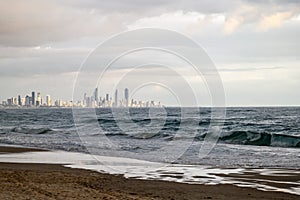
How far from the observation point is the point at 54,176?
1391 cm

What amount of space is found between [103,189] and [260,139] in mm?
23945

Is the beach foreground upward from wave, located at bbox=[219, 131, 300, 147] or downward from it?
upward

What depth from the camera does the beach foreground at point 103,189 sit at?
10375 millimetres

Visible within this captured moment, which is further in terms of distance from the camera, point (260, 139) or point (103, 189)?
point (260, 139)

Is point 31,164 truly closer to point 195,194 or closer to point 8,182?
point 8,182

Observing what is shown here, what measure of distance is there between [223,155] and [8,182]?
12839 millimetres

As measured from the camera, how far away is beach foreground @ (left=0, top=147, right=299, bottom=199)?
10.4 metres

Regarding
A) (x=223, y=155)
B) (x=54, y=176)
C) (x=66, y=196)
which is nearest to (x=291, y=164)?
(x=223, y=155)

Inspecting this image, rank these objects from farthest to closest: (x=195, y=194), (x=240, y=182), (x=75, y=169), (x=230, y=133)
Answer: (x=230, y=133)
(x=75, y=169)
(x=240, y=182)
(x=195, y=194)

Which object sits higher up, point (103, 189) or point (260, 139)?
point (103, 189)

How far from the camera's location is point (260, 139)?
3403cm

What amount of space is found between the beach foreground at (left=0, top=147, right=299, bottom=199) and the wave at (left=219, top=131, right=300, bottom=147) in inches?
782

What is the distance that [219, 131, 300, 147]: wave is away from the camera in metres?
32.2

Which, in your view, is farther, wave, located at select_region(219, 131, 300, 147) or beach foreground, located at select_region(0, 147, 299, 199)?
wave, located at select_region(219, 131, 300, 147)
